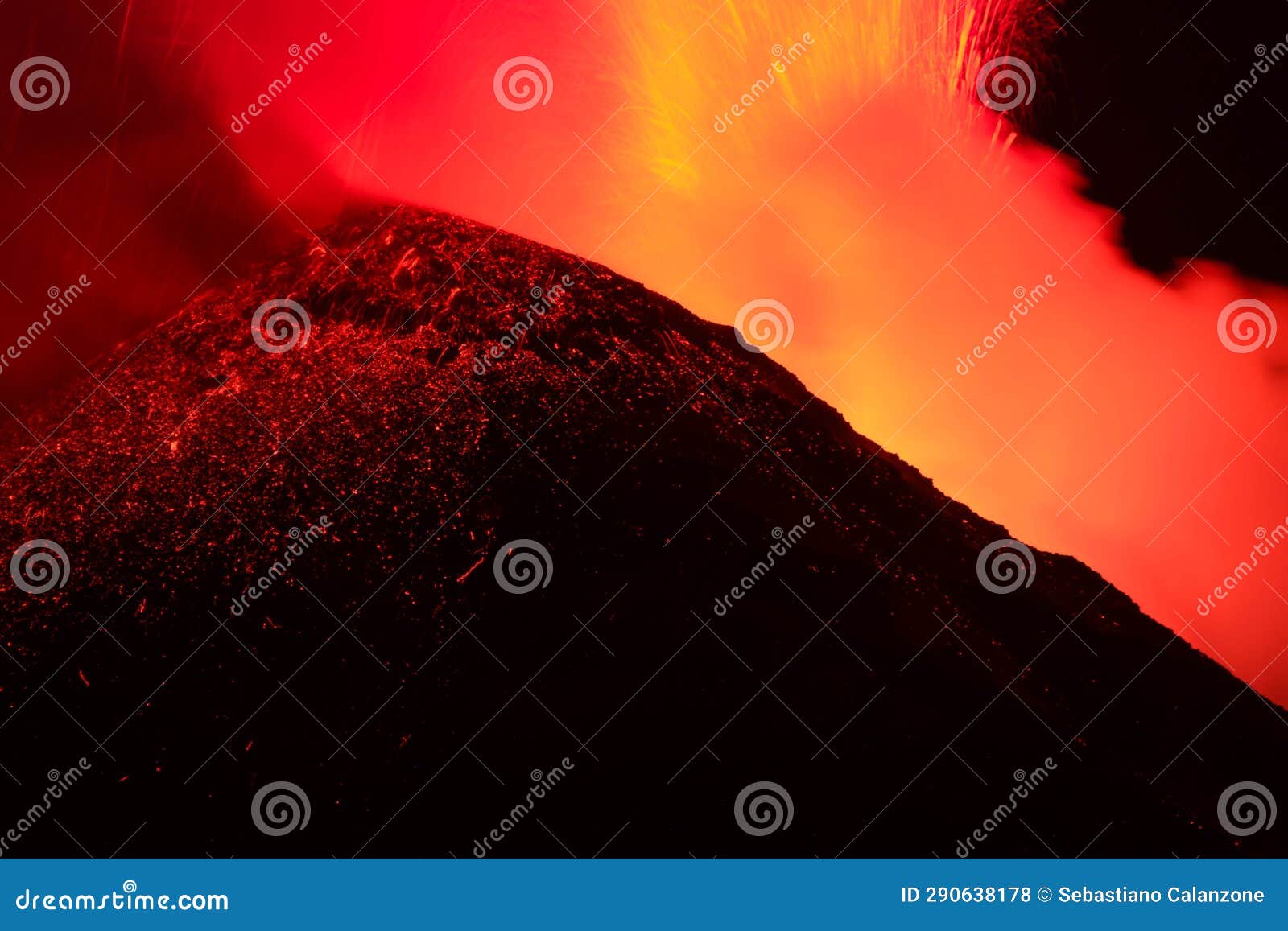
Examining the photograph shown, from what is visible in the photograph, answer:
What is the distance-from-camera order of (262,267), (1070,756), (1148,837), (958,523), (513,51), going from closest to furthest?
(1148,837), (1070,756), (958,523), (262,267), (513,51)

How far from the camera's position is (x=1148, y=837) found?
5.85 m

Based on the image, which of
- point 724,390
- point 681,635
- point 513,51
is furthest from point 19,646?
point 513,51

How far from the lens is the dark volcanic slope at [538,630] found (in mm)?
5738

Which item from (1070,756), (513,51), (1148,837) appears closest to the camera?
(1148,837)

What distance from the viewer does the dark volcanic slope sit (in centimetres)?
574

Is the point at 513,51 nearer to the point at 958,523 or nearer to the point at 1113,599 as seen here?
the point at 958,523

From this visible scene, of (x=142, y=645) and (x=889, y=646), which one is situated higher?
(x=889, y=646)

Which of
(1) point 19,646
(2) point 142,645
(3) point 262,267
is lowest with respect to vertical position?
(1) point 19,646

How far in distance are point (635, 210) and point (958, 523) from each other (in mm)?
5890

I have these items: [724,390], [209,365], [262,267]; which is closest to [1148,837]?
[724,390]

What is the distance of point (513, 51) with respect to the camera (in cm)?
1130

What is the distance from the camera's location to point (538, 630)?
20.9 ft

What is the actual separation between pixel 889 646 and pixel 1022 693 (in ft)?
3.35

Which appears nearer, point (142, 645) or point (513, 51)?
point (142, 645)
